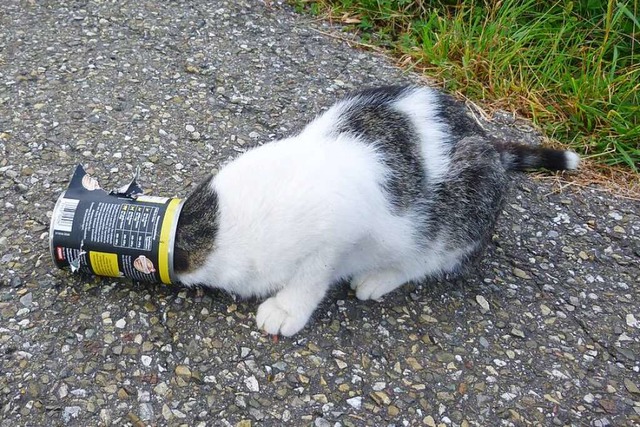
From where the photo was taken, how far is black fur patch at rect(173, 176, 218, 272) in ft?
7.69

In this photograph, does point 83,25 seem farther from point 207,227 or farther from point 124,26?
point 207,227

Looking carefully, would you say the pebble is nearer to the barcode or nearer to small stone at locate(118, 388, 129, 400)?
small stone at locate(118, 388, 129, 400)

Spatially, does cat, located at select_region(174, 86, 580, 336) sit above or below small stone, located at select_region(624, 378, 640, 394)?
above

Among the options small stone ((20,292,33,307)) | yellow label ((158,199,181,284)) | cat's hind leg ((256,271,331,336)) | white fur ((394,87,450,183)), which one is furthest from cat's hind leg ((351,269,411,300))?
small stone ((20,292,33,307))

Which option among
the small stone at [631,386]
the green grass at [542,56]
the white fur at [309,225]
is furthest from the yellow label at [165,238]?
the green grass at [542,56]

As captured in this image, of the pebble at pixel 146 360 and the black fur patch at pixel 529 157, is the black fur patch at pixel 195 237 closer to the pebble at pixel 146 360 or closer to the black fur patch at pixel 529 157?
the pebble at pixel 146 360

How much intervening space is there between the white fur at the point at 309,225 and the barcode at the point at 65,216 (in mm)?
448

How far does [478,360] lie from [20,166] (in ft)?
7.32

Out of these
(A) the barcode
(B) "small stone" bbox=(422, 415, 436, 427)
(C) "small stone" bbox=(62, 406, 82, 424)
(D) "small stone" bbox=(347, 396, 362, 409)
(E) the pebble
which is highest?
(A) the barcode

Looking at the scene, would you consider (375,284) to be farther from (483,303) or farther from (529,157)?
(529,157)

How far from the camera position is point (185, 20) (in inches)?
167

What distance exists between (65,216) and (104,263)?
0.71 feet

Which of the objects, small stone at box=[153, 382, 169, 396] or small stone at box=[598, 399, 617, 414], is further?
small stone at box=[598, 399, 617, 414]

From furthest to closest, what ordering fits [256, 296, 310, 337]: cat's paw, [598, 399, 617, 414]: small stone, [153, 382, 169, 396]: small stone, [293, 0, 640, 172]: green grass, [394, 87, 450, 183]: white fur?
[293, 0, 640, 172]: green grass, [394, 87, 450, 183]: white fur, [256, 296, 310, 337]: cat's paw, [598, 399, 617, 414]: small stone, [153, 382, 169, 396]: small stone
